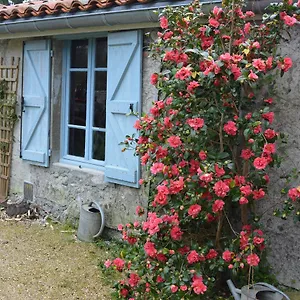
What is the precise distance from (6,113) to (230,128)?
4362 millimetres

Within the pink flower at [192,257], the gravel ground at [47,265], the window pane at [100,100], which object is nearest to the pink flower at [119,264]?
the gravel ground at [47,265]

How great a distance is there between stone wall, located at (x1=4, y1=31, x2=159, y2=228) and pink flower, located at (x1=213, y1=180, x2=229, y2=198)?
197 centimetres

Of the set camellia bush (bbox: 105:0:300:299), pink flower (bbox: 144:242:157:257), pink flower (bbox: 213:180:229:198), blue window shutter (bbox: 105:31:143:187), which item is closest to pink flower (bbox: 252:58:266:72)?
camellia bush (bbox: 105:0:300:299)

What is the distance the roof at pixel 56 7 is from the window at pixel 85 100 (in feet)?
2.08

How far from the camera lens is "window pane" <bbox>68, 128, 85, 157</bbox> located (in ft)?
21.7

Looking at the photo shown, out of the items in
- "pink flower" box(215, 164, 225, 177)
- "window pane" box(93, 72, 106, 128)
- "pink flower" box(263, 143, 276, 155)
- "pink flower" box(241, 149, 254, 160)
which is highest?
"window pane" box(93, 72, 106, 128)

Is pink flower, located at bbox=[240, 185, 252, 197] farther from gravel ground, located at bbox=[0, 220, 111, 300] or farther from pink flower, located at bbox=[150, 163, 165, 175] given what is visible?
gravel ground, located at bbox=[0, 220, 111, 300]

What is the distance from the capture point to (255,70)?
3.71m

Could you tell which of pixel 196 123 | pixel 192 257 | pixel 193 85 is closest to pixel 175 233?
pixel 192 257

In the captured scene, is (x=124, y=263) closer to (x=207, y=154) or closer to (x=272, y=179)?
(x=207, y=154)

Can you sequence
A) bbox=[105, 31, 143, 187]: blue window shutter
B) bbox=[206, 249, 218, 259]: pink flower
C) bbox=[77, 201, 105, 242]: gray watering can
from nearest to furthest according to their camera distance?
bbox=[206, 249, 218, 259]: pink flower < bbox=[105, 31, 143, 187]: blue window shutter < bbox=[77, 201, 105, 242]: gray watering can

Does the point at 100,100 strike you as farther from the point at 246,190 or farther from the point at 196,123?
the point at 246,190

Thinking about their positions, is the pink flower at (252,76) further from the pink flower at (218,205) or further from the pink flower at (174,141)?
the pink flower at (218,205)

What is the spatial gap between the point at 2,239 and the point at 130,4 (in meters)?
3.09
